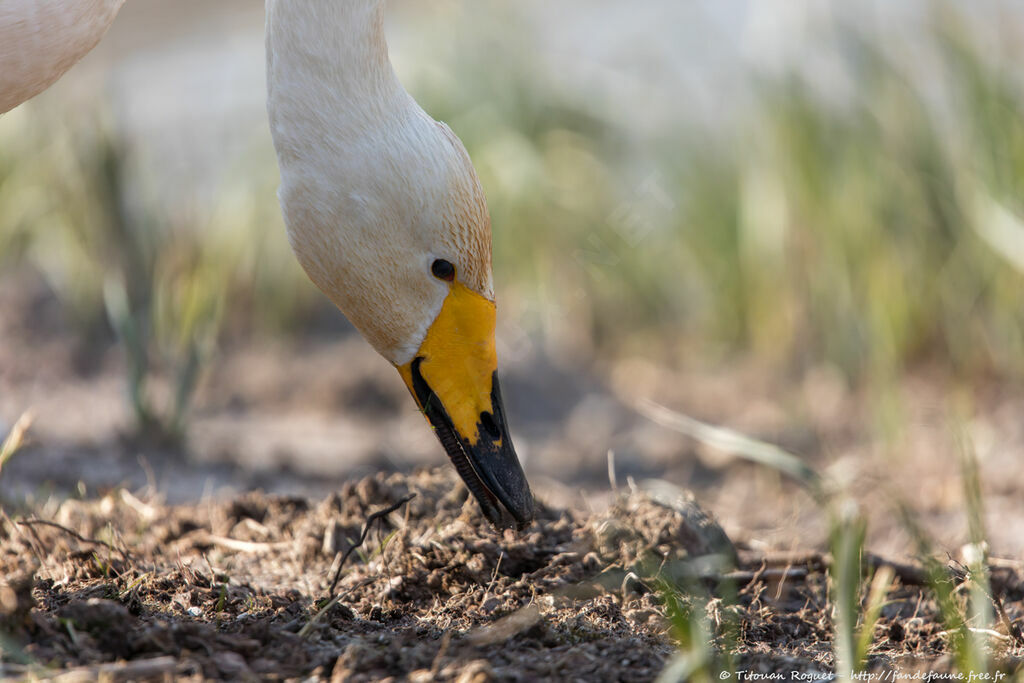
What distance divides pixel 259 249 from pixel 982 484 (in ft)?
11.1

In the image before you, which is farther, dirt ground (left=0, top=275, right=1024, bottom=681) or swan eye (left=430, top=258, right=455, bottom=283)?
swan eye (left=430, top=258, right=455, bottom=283)

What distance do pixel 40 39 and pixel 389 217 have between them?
0.73 metres

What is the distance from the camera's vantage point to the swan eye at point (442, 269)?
81.6 inches

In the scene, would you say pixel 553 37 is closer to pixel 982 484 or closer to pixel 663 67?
pixel 663 67

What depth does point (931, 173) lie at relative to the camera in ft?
14.2

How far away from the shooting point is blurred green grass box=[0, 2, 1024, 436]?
4.08 metres

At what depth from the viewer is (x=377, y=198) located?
202 centimetres

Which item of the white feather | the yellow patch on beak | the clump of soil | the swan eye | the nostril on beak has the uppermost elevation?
the white feather

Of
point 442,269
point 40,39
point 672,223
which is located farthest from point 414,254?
point 672,223

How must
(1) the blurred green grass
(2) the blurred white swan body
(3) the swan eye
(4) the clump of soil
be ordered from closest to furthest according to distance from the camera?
(4) the clump of soil, (2) the blurred white swan body, (3) the swan eye, (1) the blurred green grass

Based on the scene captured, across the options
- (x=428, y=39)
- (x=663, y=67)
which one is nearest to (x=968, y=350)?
(x=663, y=67)

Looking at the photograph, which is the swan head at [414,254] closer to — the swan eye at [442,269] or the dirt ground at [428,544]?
the swan eye at [442,269]

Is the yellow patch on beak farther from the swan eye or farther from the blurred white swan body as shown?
the blurred white swan body

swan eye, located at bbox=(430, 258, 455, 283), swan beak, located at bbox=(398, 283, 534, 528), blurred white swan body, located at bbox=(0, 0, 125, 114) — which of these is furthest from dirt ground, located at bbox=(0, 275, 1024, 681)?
blurred white swan body, located at bbox=(0, 0, 125, 114)
